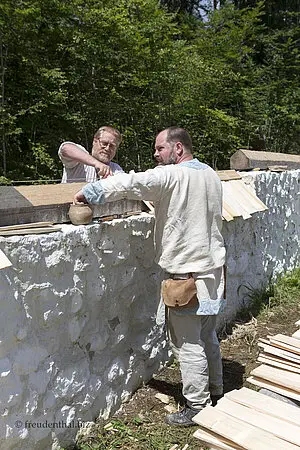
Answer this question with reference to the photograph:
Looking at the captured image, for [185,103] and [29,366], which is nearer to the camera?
[29,366]

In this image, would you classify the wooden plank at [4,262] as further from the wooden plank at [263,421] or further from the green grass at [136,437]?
the wooden plank at [263,421]

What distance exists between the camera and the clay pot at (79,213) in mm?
2846

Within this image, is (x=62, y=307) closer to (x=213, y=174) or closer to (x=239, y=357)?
(x=213, y=174)

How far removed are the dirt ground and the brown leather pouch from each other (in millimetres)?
816

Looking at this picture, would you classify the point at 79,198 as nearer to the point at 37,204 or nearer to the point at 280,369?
the point at 37,204

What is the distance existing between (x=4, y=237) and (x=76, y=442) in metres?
1.33

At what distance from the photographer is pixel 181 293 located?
2926 mm

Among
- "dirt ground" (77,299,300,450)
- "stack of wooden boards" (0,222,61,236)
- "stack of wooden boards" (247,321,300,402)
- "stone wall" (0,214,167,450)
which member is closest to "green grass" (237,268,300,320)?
"dirt ground" (77,299,300,450)

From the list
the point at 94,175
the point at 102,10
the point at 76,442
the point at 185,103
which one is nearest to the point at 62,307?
the point at 76,442

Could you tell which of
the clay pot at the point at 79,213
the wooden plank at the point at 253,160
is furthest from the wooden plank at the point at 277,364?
the wooden plank at the point at 253,160

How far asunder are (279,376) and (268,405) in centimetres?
40

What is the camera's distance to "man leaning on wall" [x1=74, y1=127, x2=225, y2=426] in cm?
293

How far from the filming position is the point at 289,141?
14.3m

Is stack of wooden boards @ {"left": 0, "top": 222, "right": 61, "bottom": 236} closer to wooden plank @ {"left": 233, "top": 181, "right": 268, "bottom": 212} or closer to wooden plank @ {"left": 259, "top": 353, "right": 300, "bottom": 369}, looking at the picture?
wooden plank @ {"left": 259, "top": 353, "right": 300, "bottom": 369}
